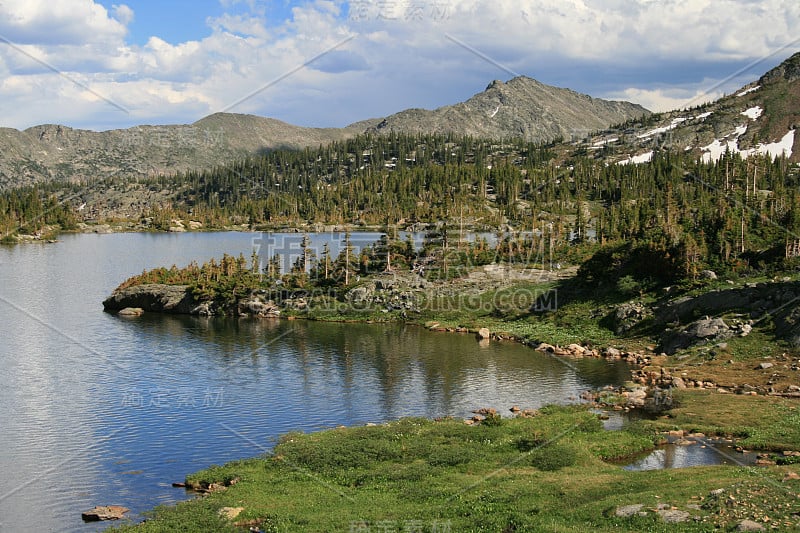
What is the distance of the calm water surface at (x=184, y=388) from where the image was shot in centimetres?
4106

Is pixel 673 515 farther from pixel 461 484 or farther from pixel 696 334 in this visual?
pixel 696 334

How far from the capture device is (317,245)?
17175 cm

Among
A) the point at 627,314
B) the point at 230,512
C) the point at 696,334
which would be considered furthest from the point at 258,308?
the point at 230,512

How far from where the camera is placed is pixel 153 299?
10406cm

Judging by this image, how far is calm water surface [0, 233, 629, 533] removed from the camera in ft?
135

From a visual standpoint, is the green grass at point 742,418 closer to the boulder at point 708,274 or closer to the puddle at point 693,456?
the puddle at point 693,456

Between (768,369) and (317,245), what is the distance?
410ft

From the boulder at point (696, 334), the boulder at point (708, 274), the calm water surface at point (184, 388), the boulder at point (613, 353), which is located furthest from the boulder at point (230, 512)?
the boulder at point (708, 274)

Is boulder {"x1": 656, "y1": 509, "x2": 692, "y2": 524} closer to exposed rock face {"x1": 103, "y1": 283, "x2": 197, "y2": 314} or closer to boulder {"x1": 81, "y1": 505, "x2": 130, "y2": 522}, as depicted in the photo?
boulder {"x1": 81, "y1": 505, "x2": 130, "y2": 522}

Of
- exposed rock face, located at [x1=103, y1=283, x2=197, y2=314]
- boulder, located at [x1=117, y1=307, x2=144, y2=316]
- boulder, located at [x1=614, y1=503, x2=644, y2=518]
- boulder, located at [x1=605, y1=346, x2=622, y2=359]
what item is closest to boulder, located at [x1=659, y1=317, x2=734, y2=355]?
boulder, located at [x1=605, y1=346, x2=622, y2=359]

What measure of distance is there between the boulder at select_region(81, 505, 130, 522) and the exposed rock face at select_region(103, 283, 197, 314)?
6944 cm

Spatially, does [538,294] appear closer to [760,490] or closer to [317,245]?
[760,490]

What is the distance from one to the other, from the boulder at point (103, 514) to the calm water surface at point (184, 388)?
0.72m

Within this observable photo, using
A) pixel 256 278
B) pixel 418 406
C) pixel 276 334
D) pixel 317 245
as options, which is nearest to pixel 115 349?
pixel 276 334
